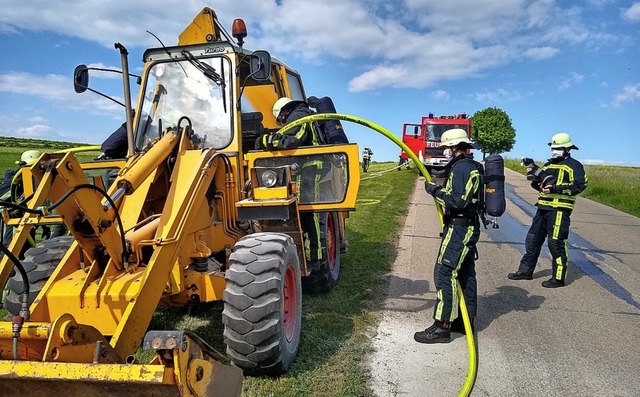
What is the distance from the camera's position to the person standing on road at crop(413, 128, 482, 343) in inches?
194

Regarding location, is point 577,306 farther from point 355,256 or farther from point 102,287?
Answer: point 102,287

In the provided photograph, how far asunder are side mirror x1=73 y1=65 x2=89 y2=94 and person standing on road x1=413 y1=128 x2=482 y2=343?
3415 mm

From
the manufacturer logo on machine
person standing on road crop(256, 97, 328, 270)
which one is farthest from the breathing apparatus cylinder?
the manufacturer logo on machine

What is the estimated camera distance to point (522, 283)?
7145 millimetres

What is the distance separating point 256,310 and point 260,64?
2136 mm

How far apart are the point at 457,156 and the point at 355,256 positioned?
3.57 m

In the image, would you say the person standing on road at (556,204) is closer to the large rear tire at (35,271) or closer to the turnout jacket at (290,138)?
the turnout jacket at (290,138)

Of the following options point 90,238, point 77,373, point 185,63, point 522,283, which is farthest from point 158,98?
point 522,283

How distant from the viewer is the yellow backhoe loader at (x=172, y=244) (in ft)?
8.63

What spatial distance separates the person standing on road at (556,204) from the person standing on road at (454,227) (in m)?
2.50

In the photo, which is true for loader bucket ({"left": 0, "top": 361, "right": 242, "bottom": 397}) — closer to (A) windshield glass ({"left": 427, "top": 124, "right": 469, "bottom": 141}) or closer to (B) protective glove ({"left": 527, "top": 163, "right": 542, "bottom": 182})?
(B) protective glove ({"left": 527, "top": 163, "right": 542, "bottom": 182})

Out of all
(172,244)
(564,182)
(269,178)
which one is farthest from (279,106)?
(564,182)

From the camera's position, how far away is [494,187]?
505 centimetres

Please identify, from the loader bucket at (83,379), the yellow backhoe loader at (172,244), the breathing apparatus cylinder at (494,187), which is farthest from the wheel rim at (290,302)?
the breathing apparatus cylinder at (494,187)
